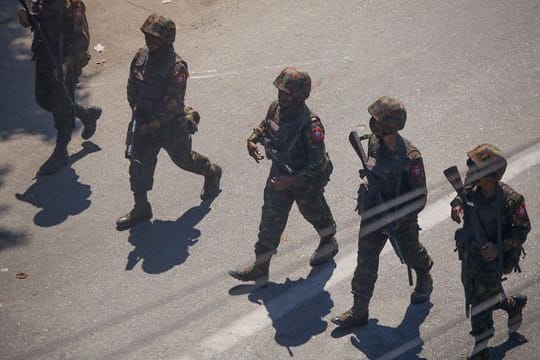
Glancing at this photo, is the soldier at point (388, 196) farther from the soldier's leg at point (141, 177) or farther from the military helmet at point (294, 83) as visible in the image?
the soldier's leg at point (141, 177)

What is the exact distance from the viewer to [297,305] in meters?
7.27

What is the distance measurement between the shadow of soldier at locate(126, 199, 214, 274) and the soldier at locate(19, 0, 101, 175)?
5.49 feet

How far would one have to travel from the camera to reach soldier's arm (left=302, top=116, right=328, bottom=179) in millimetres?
6824

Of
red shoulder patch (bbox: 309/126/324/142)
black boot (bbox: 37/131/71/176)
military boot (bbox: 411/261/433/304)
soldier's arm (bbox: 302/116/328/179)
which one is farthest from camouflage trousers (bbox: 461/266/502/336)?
black boot (bbox: 37/131/71/176)

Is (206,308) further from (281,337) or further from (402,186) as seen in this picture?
(402,186)

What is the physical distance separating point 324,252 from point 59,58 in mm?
3903

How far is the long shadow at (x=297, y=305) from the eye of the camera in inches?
274

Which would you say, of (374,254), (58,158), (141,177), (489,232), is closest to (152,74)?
(141,177)

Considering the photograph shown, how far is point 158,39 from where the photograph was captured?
7574 mm

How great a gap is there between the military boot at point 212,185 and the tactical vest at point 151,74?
3.80ft

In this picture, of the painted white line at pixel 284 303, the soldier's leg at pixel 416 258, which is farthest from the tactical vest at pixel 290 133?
the painted white line at pixel 284 303

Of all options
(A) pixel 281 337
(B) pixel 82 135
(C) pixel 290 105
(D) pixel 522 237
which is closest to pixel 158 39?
(C) pixel 290 105

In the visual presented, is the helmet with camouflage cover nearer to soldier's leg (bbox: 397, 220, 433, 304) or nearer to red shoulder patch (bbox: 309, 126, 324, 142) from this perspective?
red shoulder patch (bbox: 309, 126, 324, 142)

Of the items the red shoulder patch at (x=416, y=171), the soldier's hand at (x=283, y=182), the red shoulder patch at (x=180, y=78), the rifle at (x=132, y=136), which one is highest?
the red shoulder patch at (x=416, y=171)
